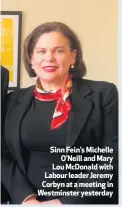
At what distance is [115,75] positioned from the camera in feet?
4.95

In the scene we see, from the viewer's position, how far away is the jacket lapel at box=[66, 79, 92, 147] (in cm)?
148

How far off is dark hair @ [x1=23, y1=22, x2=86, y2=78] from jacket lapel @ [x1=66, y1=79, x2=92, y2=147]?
6 cm

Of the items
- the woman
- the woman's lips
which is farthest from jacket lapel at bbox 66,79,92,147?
the woman's lips

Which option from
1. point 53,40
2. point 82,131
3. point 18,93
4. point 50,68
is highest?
point 53,40

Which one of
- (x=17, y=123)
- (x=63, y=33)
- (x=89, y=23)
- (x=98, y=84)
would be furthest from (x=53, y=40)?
(x=17, y=123)

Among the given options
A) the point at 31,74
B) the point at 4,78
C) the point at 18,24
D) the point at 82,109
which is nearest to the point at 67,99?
the point at 82,109

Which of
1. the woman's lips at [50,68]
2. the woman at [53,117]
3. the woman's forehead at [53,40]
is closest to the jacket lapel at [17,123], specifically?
the woman at [53,117]

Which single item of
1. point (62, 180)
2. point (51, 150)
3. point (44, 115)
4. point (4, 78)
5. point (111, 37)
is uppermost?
point (111, 37)

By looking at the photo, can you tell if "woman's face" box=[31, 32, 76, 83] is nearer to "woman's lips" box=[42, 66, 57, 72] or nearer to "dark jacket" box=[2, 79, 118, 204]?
"woman's lips" box=[42, 66, 57, 72]

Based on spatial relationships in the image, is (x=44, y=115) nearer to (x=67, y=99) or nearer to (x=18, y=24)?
(x=67, y=99)

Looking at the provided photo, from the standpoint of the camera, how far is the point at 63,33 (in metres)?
1.50

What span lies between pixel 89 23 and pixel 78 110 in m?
0.39

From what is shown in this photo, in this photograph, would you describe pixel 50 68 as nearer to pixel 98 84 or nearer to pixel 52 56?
pixel 52 56

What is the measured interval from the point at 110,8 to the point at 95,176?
29.7 inches
